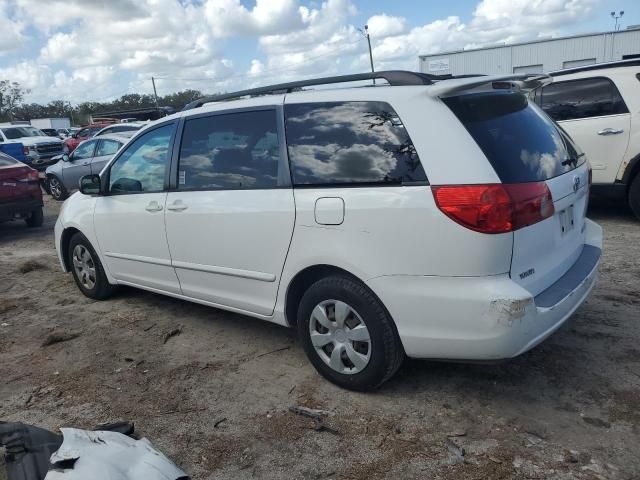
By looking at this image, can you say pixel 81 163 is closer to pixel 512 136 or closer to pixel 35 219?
pixel 35 219

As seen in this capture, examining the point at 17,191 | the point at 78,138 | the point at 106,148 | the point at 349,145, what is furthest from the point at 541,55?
the point at 349,145

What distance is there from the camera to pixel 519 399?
3.27 m

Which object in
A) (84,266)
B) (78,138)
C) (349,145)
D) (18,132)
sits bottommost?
(84,266)

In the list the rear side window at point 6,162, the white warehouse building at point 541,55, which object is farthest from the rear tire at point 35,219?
the white warehouse building at point 541,55

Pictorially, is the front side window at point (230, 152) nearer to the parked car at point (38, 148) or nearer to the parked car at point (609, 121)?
the parked car at point (609, 121)

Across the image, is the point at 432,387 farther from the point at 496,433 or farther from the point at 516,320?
the point at 516,320

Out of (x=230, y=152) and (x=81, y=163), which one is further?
(x=81, y=163)

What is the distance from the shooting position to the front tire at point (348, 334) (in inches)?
125

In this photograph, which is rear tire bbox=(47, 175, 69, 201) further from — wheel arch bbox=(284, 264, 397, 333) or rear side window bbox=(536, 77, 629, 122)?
wheel arch bbox=(284, 264, 397, 333)

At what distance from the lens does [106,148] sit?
506 inches

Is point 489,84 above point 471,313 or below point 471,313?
above

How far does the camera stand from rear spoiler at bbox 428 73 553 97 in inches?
120

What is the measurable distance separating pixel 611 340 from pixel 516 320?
1527 mm

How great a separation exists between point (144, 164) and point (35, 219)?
22.0 ft
